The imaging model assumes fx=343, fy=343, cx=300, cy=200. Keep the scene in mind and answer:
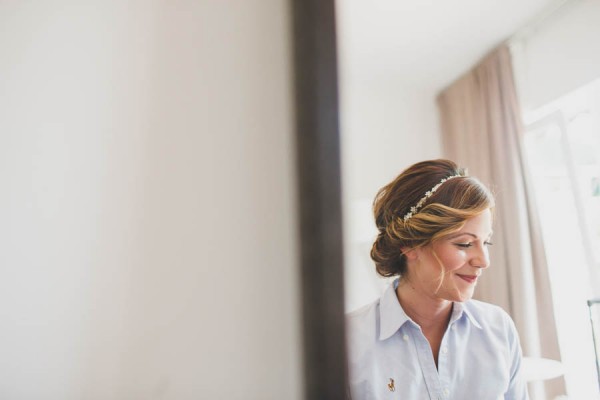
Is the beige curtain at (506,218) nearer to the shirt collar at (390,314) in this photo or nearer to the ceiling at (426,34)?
the ceiling at (426,34)

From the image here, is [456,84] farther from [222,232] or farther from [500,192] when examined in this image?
[222,232]

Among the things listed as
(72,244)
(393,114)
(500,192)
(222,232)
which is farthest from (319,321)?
(500,192)

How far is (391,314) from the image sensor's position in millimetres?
458

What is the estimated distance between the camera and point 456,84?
0.68m

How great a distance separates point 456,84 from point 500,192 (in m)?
0.23

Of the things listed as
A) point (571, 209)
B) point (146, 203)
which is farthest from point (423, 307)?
point (571, 209)

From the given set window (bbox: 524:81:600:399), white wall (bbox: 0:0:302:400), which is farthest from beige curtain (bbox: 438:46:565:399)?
white wall (bbox: 0:0:302:400)

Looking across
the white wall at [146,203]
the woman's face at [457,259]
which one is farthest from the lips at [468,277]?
the white wall at [146,203]

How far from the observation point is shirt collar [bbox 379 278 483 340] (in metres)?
0.45

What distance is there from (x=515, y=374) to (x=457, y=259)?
0.74 ft

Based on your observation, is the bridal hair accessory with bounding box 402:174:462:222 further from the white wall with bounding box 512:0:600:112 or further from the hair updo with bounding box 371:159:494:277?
the white wall with bounding box 512:0:600:112

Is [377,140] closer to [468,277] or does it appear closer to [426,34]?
[468,277]

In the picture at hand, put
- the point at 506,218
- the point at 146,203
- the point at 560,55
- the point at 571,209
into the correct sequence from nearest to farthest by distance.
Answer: the point at 146,203
the point at 506,218
the point at 571,209
the point at 560,55

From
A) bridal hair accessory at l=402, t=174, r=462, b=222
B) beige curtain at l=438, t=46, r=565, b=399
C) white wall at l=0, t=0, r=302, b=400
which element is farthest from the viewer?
beige curtain at l=438, t=46, r=565, b=399
